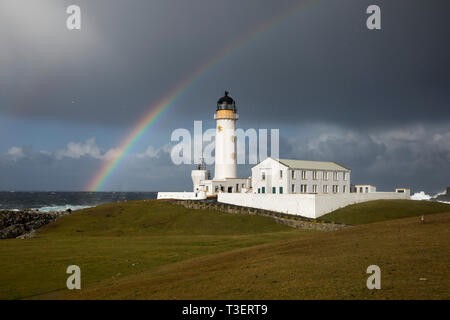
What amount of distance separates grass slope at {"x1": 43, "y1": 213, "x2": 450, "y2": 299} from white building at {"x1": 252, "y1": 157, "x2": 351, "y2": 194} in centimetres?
4122

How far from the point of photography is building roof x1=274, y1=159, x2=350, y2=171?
69350mm

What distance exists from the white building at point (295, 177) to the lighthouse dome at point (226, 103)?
533 inches

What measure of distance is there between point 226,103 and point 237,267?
6013 cm

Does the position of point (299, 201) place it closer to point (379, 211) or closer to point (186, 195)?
point (379, 211)

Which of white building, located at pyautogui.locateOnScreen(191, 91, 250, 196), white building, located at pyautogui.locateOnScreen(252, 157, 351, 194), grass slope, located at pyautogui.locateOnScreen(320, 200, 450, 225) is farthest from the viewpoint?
white building, located at pyautogui.locateOnScreen(191, 91, 250, 196)

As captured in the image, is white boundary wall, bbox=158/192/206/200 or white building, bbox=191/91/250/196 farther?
white building, bbox=191/91/250/196

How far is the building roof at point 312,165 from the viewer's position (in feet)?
228

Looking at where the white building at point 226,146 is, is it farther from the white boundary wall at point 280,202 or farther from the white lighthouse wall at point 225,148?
the white boundary wall at point 280,202

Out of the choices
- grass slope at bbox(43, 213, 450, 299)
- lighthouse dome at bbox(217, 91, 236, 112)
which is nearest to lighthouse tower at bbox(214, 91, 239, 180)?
lighthouse dome at bbox(217, 91, 236, 112)

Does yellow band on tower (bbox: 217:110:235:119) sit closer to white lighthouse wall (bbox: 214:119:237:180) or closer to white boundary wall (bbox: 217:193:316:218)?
white lighthouse wall (bbox: 214:119:237:180)

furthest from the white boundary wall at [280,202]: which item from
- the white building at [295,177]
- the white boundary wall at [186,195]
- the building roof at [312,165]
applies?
the building roof at [312,165]

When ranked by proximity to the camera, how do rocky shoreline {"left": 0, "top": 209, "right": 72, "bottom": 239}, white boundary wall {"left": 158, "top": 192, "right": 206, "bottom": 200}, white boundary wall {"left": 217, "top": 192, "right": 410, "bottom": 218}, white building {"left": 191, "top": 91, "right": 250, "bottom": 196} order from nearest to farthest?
white boundary wall {"left": 217, "top": 192, "right": 410, "bottom": 218}, rocky shoreline {"left": 0, "top": 209, "right": 72, "bottom": 239}, white boundary wall {"left": 158, "top": 192, "right": 206, "bottom": 200}, white building {"left": 191, "top": 91, "right": 250, "bottom": 196}
